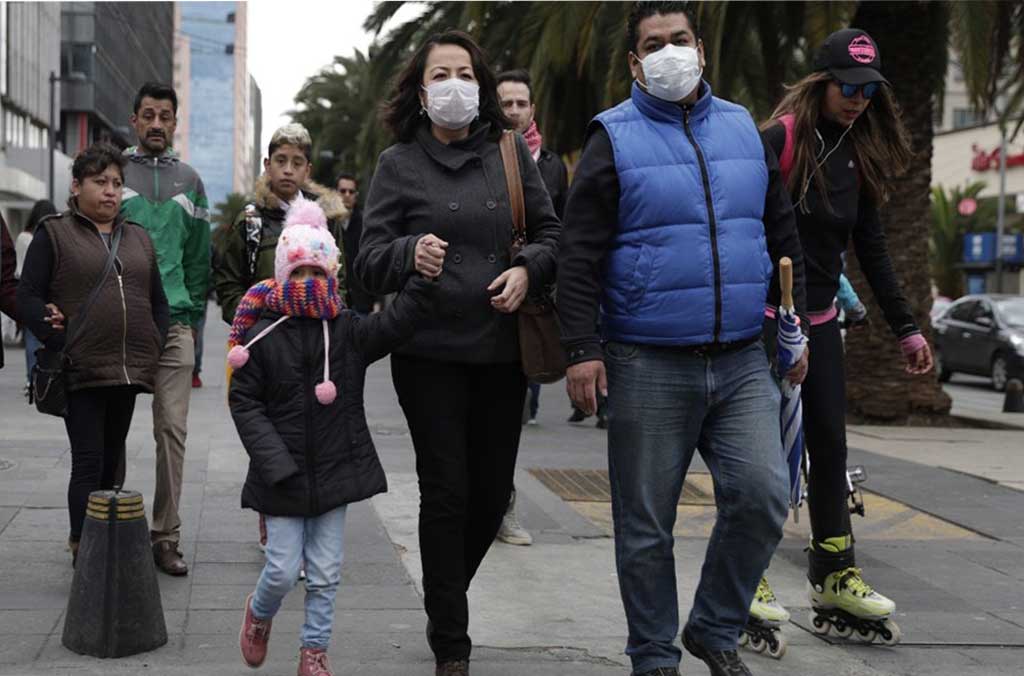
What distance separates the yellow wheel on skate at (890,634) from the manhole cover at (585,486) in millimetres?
2925

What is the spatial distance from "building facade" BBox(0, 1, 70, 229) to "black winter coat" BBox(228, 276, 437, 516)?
36.6m

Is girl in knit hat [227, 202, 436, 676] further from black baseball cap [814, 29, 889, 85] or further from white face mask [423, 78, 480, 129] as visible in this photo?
black baseball cap [814, 29, 889, 85]

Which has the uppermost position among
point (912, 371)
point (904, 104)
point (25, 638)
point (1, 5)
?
point (1, 5)

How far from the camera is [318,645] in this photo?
459 centimetres

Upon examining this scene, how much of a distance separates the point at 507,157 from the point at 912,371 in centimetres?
195

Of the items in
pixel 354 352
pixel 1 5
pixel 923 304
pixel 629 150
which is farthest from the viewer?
pixel 1 5

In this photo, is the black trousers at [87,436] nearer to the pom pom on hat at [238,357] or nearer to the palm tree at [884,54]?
the pom pom on hat at [238,357]

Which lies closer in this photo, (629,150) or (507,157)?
(629,150)

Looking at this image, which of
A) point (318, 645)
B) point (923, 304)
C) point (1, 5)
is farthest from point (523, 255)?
point (1, 5)

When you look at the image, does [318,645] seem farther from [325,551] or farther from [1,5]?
[1,5]

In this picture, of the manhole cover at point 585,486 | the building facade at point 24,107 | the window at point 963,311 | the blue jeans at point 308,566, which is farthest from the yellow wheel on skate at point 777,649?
the building facade at point 24,107

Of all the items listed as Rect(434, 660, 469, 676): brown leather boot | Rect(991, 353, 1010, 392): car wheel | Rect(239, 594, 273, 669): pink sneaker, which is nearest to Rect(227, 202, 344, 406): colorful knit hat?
Rect(239, 594, 273, 669): pink sneaker

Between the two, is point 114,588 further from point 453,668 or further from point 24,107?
point 24,107

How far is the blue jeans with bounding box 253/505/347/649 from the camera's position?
15.1 feet
